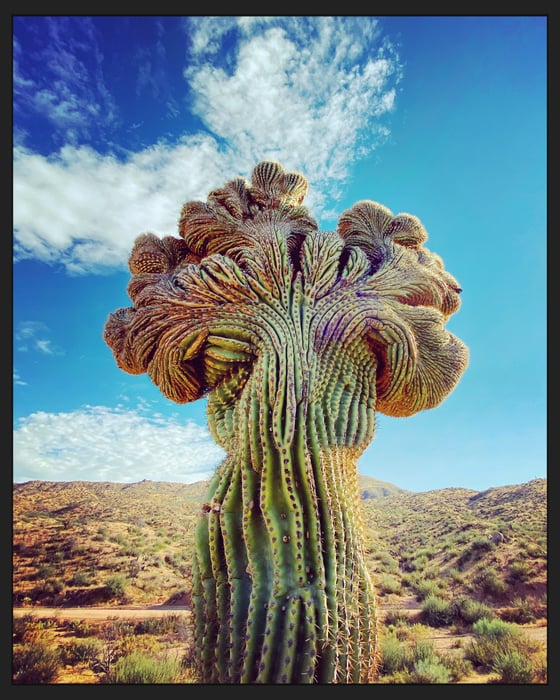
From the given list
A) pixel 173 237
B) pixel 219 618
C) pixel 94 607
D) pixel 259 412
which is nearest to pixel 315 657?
pixel 219 618

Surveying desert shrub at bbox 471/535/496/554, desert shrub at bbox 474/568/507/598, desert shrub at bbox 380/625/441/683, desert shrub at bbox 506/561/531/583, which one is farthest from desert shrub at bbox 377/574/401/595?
desert shrub at bbox 380/625/441/683

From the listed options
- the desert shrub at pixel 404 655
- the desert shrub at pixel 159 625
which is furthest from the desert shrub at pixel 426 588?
the desert shrub at pixel 159 625

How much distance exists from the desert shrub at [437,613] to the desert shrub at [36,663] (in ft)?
20.9

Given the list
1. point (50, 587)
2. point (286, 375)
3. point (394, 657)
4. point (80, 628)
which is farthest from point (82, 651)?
point (286, 375)

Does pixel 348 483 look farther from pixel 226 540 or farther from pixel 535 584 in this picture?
pixel 535 584

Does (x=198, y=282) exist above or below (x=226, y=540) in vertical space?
above

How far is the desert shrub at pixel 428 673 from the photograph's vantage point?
5.88 m

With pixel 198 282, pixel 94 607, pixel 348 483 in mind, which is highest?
pixel 198 282

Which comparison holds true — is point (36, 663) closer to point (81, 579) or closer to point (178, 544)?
point (81, 579)

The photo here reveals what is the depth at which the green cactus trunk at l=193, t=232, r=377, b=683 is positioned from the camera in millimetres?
2539

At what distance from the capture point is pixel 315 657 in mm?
2455

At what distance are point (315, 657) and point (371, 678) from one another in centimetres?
68

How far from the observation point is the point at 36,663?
6.19m

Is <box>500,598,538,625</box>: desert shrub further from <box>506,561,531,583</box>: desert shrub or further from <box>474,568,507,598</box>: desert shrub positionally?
<box>506,561,531,583</box>: desert shrub
